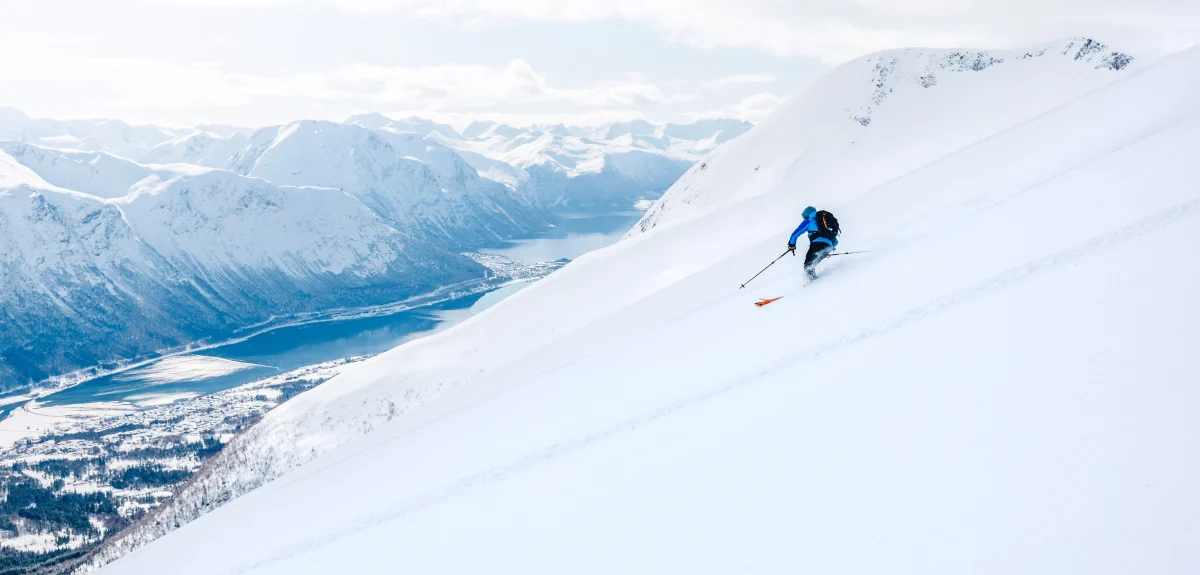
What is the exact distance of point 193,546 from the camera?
30500 mm

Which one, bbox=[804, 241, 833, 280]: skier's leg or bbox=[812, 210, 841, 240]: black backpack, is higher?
bbox=[812, 210, 841, 240]: black backpack

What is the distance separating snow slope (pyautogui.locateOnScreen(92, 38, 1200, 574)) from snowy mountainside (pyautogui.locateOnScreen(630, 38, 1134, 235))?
181 feet

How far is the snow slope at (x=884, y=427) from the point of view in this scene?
696cm

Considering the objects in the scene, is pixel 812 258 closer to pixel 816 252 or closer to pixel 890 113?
pixel 816 252

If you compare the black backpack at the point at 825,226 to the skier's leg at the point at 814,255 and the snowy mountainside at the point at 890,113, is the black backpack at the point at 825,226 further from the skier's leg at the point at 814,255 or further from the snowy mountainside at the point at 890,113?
the snowy mountainside at the point at 890,113

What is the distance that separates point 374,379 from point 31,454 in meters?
133

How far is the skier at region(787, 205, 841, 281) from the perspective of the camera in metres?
21.2

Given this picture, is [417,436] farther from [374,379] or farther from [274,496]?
[374,379]

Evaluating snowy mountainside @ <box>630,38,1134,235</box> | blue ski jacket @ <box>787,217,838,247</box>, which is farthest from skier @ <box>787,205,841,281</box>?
snowy mountainside @ <box>630,38,1134,235</box>

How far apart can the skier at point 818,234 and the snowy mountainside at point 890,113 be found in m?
54.7

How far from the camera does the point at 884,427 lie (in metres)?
9.45

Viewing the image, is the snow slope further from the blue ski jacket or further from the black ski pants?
the blue ski jacket

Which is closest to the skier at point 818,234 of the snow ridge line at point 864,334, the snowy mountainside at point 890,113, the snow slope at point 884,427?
the snow slope at point 884,427

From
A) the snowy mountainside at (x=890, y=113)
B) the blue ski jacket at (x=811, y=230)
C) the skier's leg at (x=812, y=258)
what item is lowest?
the skier's leg at (x=812, y=258)
